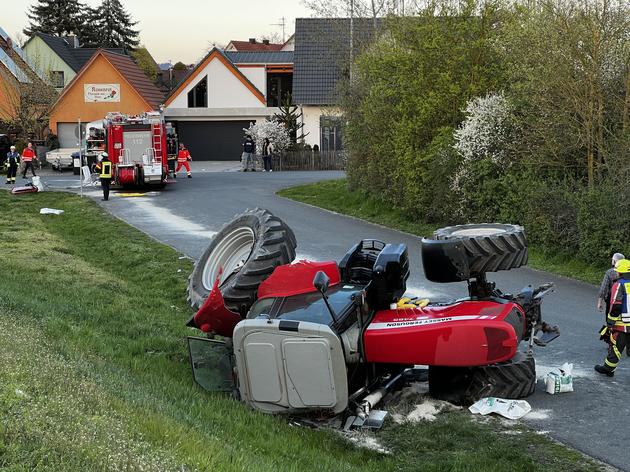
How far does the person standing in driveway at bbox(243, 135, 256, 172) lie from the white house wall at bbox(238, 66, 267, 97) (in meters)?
11.3

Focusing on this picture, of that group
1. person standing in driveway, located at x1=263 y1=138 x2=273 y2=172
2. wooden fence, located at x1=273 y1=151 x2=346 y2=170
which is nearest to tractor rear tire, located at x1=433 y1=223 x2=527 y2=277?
person standing in driveway, located at x1=263 y1=138 x2=273 y2=172

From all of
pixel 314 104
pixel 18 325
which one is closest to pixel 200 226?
pixel 18 325

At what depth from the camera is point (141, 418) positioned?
19.0ft

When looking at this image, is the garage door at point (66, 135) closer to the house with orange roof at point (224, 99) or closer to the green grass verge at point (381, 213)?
the house with orange roof at point (224, 99)

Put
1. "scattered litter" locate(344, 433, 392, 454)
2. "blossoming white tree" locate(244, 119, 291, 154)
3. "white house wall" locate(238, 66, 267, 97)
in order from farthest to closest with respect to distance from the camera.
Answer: "white house wall" locate(238, 66, 267, 97), "blossoming white tree" locate(244, 119, 291, 154), "scattered litter" locate(344, 433, 392, 454)

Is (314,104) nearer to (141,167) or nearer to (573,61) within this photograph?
(141,167)

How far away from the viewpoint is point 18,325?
839cm

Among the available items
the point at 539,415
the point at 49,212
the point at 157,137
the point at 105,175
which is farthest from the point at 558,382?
the point at 157,137

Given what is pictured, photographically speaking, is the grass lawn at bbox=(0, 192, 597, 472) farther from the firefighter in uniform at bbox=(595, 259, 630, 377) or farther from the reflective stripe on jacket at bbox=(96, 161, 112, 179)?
the reflective stripe on jacket at bbox=(96, 161, 112, 179)

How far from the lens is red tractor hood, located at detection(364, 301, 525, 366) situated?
7.55 metres

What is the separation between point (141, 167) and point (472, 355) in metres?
24.8

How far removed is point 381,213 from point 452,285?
9.99 meters

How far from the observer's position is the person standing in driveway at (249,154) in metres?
42.6

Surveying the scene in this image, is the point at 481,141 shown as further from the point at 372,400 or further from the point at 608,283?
the point at 372,400
